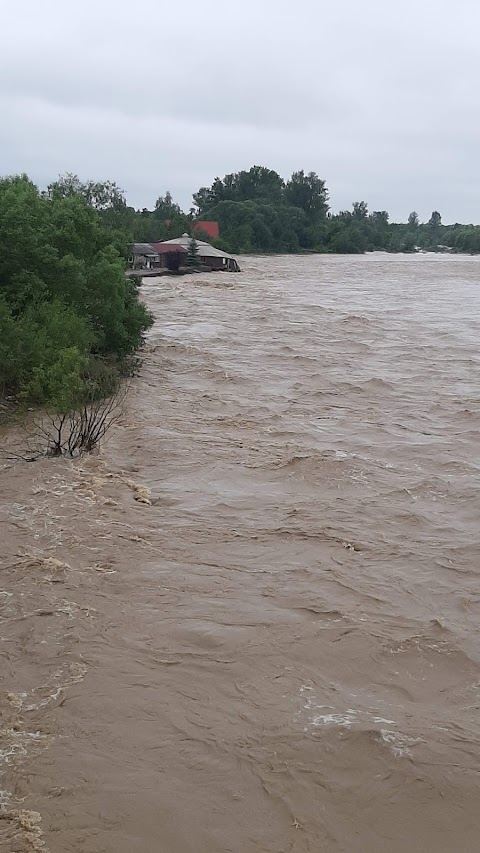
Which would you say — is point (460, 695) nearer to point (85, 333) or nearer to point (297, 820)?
point (297, 820)

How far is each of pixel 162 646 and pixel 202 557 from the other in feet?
5.23

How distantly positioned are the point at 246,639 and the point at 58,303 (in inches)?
385

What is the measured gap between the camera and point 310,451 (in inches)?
413

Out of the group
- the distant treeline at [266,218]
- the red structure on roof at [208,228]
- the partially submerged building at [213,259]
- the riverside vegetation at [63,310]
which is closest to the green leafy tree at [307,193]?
the distant treeline at [266,218]

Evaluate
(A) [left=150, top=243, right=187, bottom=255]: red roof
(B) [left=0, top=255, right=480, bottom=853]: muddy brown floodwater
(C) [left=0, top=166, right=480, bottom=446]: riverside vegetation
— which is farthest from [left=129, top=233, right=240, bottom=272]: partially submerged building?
(B) [left=0, top=255, right=480, bottom=853]: muddy brown floodwater

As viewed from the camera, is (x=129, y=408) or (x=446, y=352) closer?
(x=129, y=408)

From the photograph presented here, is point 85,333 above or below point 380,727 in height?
above

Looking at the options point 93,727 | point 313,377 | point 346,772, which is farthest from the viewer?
point 313,377

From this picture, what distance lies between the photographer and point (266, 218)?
8406 centimetres

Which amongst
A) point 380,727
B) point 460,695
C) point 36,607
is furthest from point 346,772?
point 36,607

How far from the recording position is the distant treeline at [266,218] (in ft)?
237

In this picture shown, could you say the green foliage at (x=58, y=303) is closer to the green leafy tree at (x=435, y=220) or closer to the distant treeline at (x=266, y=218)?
the distant treeline at (x=266, y=218)

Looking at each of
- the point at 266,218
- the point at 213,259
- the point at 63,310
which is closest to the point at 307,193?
the point at 266,218

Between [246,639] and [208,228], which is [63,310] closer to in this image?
[246,639]
